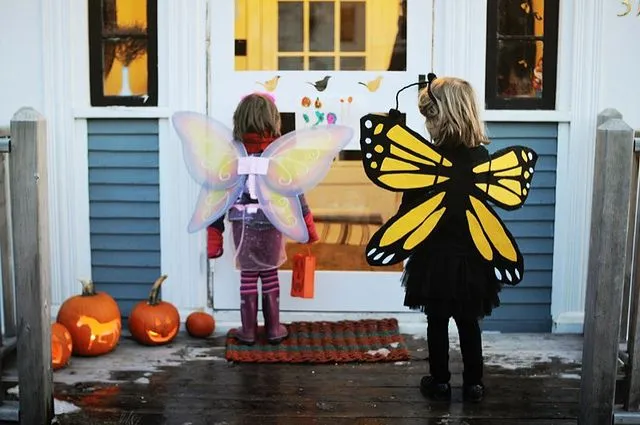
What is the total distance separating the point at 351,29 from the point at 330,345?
1714 mm

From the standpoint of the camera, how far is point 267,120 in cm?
429

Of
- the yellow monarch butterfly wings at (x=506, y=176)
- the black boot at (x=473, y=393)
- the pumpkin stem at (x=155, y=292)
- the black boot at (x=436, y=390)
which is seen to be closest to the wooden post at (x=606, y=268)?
the yellow monarch butterfly wings at (x=506, y=176)

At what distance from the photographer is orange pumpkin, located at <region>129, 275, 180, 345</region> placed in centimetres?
443

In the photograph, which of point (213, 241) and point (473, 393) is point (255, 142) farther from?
point (473, 393)

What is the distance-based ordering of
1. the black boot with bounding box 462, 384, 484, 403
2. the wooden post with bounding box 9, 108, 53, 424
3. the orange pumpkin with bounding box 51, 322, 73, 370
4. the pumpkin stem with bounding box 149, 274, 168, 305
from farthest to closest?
the pumpkin stem with bounding box 149, 274, 168, 305
the orange pumpkin with bounding box 51, 322, 73, 370
the black boot with bounding box 462, 384, 484, 403
the wooden post with bounding box 9, 108, 53, 424

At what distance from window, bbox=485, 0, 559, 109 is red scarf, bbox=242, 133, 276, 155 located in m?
1.25

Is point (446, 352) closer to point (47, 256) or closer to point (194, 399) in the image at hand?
point (194, 399)

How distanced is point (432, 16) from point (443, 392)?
2.05 m

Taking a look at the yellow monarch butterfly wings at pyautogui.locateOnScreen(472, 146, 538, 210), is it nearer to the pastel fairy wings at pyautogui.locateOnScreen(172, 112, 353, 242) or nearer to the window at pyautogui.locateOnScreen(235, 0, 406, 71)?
the pastel fairy wings at pyautogui.locateOnScreen(172, 112, 353, 242)

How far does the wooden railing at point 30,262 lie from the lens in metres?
3.21

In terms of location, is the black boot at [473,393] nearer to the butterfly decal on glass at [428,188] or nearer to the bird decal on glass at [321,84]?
the butterfly decal on glass at [428,188]

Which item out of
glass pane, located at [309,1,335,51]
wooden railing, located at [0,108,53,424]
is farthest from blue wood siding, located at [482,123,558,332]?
wooden railing, located at [0,108,53,424]

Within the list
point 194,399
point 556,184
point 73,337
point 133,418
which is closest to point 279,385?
point 194,399

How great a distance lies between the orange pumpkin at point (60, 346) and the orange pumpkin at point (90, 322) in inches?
3.9
